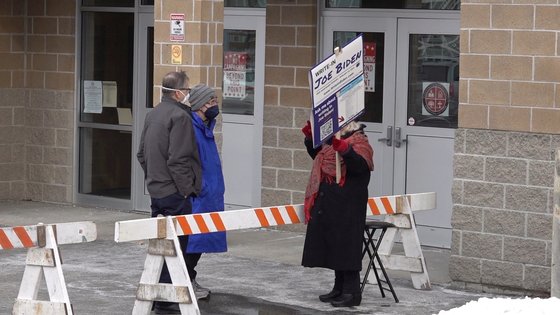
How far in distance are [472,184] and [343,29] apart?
3.34 m

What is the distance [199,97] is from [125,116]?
18.8 ft

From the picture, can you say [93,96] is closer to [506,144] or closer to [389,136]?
[389,136]

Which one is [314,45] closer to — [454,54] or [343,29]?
Result: [343,29]

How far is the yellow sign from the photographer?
1307cm

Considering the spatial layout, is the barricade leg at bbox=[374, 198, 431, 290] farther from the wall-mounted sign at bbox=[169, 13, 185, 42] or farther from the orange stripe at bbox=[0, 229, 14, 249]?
the orange stripe at bbox=[0, 229, 14, 249]

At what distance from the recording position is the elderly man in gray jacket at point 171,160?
396 inches

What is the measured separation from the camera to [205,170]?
10.5 metres

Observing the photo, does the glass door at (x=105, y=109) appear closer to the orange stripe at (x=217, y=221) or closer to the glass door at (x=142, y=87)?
the glass door at (x=142, y=87)

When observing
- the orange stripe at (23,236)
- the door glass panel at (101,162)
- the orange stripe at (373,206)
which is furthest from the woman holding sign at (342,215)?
the door glass panel at (101,162)

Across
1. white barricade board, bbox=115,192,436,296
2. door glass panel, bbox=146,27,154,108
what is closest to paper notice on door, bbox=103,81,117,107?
door glass panel, bbox=146,27,154,108

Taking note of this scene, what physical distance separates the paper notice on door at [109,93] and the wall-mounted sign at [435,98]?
4.32 metres

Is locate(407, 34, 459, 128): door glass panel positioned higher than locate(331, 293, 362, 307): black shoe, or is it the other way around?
locate(407, 34, 459, 128): door glass panel

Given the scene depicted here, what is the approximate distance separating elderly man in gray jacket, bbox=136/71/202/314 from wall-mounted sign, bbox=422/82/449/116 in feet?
12.8

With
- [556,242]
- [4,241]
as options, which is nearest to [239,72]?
[4,241]
